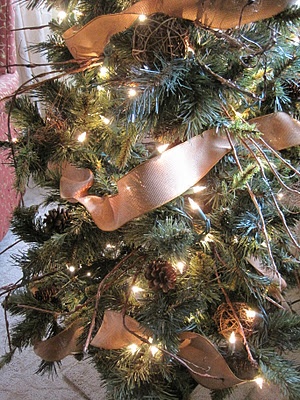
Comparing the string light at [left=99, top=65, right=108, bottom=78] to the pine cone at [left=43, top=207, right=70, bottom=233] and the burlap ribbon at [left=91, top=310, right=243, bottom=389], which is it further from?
the burlap ribbon at [left=91, top=310, right=243, bottom=389]

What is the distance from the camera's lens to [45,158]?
69cm

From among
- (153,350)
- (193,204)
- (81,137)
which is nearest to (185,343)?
(153,350)

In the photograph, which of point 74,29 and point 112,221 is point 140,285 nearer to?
point 112,221

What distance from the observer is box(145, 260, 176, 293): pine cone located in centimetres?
68

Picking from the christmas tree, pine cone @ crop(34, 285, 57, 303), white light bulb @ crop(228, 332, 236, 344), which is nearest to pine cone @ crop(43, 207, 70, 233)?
the christmas tree

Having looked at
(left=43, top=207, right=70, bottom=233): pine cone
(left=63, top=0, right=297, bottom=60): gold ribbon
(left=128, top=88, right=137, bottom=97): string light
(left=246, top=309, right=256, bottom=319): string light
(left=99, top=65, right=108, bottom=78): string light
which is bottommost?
(left=246, top=309, right=256, bottom=319): string light

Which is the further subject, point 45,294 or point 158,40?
point 45,294

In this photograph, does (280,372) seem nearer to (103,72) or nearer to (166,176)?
(166,176)

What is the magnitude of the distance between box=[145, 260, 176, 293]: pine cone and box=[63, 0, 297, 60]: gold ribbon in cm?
35

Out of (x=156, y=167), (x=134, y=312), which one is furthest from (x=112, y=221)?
(x=134, y=312)

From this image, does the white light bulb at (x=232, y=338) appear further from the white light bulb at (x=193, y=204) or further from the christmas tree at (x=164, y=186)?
the white light bulb at (x=193, y=204)

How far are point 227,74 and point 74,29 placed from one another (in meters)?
0.27

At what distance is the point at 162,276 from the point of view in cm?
68

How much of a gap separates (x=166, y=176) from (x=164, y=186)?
0.01 m
